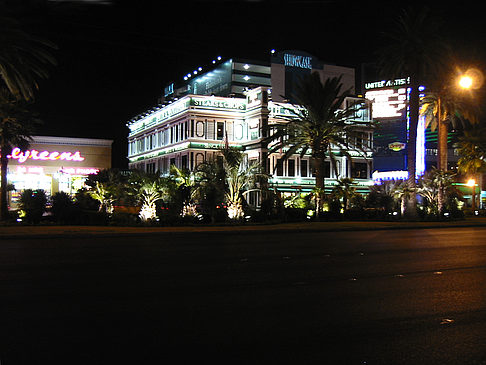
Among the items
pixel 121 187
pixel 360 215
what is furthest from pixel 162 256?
pixel 360 215

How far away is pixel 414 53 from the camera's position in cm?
3684

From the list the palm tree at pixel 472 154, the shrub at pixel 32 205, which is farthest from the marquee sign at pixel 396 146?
the shrub at pixel 32 205

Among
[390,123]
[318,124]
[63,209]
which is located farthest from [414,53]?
[390,123]

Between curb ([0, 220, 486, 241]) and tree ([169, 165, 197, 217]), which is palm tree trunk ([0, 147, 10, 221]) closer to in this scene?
curb ([0, 220, 486, 241])

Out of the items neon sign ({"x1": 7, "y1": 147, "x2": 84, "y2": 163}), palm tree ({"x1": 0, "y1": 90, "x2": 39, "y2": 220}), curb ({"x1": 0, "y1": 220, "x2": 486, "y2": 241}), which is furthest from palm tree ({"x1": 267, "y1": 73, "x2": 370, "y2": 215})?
neon sign ({"x1": 7, "y1": 147, "x2": 84, "y2": 163})

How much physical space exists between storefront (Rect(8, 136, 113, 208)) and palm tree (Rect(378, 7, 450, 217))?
45.1 m

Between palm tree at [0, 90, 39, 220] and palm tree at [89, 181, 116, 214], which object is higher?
palm tree at [0, 90, 39, 220]

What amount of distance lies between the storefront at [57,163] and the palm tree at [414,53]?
45.1 metres

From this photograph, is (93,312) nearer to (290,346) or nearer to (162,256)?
(290,346)

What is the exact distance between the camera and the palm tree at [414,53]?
36.3 meters

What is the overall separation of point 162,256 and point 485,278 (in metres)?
8.63

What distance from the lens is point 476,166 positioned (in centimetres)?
4897

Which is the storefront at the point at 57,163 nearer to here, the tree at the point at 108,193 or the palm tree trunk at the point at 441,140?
the tree at the point at 108,193

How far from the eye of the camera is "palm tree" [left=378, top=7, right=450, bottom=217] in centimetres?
3628
